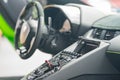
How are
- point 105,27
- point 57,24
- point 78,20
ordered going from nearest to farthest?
1. point 105,27
2. point 78,20
3. point 57,24

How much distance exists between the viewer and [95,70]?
253cm

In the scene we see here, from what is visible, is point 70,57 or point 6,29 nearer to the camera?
point 70,57

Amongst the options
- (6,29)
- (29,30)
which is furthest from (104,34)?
(6,29)

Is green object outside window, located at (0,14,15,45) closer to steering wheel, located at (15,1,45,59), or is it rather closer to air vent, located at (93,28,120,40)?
steering wheel, located at (15,1,45,59)

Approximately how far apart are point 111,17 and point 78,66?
0.54 metres

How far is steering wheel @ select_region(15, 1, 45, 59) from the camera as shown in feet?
9.21

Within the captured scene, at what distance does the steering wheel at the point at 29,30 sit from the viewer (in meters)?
A: 2.81

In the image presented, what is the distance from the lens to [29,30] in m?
3.01

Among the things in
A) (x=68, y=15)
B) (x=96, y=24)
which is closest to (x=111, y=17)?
(x=96, y=24)

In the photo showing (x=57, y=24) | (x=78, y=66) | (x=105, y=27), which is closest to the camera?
(x=78, y=66)

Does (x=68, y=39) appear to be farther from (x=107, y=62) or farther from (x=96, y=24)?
(x=107, y=62)

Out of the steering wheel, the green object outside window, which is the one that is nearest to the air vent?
the steering wheel

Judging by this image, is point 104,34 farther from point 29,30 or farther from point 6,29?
point 6,29

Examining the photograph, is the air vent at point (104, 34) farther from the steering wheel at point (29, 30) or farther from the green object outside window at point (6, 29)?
the green object outside window at point (6, 29)
